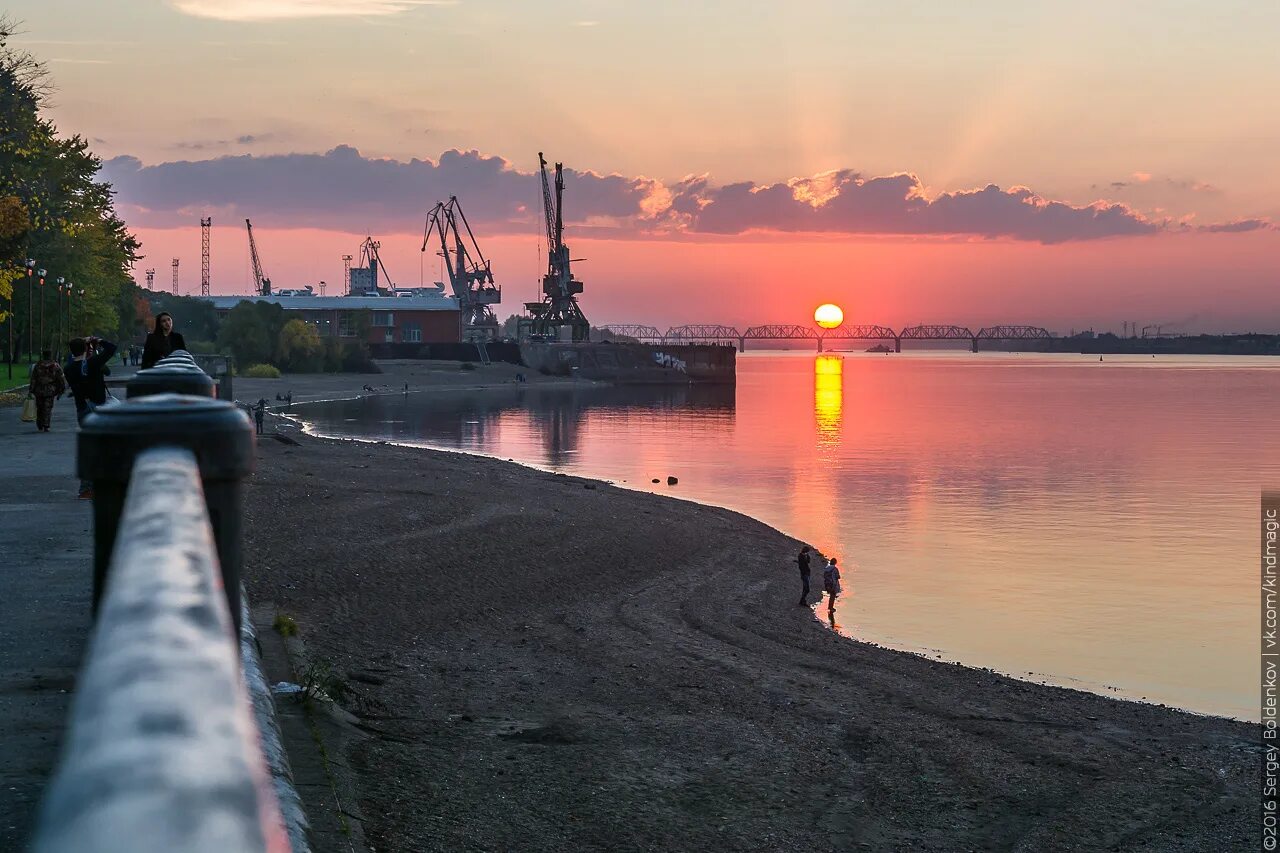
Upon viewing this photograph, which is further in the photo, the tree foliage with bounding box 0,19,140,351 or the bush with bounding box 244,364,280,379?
the bush with bounding box 244,364,280,379

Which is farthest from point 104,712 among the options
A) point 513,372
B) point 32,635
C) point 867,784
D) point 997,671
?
point 513,372

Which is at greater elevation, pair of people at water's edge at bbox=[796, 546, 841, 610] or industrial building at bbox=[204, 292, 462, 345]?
industrial building at bbox=[204, 292, 462, 345]

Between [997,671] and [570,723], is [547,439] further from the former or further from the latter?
[570,723]

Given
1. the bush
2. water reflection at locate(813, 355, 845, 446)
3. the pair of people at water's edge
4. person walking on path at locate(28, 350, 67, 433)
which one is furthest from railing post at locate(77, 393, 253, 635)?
the bush

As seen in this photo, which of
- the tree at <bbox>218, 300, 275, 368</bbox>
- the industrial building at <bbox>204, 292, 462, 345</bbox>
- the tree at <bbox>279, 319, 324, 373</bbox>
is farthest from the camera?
the industrial building at <bbox>204, 292, 462, 345</bbox>

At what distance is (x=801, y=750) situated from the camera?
15.7 metres

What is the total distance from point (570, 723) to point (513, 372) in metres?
168

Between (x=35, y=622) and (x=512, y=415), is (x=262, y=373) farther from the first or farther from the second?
(x=35, y=622)

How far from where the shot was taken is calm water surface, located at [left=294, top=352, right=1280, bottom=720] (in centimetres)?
2925

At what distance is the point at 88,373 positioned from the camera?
71.0 feet

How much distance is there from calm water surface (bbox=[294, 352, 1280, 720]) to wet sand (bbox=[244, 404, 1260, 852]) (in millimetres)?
5073

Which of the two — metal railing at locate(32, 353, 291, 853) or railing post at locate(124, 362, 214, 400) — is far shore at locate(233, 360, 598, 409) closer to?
railing post at locate(124, 362, 214, 400)

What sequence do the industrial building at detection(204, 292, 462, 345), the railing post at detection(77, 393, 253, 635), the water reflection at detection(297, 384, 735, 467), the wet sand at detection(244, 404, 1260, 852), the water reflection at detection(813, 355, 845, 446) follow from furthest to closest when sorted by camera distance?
the industrial building at detection(204, 292, 462, 345) → the water reflection at detection(813, 355, 845, 446) → the water reflection at detection(297, 384, 735, 467) → the wet sand at detection(244, 404, 1260, 852) → the railing post at detection(77, 393, 253, 635)

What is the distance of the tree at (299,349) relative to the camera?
146375 mm
